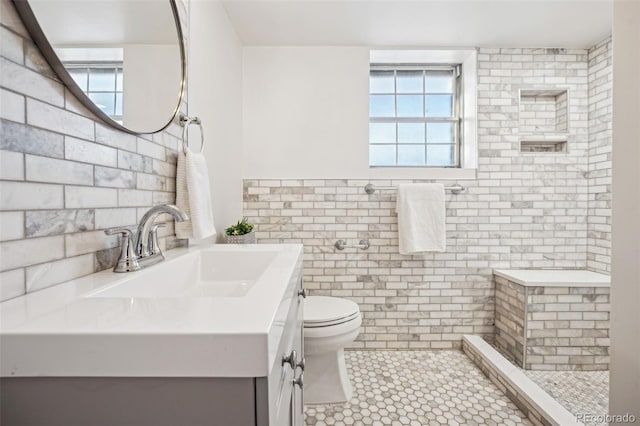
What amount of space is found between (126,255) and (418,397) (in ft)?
5.60

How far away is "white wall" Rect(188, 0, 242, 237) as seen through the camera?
1532 millimetres

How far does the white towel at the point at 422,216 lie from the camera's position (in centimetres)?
225

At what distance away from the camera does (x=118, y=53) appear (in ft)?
2.96

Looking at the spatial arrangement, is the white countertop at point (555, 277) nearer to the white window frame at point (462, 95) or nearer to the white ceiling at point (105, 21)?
the white window frame at point (462, 95)

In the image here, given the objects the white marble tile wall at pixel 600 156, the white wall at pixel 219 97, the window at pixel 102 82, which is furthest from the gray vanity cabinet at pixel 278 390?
the white marble tile wall at pixel 600 156

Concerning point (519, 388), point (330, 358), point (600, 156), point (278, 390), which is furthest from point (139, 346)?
point (600, 156)

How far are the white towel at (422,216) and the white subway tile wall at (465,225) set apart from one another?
0.10 m

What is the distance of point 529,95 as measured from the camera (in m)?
2.45

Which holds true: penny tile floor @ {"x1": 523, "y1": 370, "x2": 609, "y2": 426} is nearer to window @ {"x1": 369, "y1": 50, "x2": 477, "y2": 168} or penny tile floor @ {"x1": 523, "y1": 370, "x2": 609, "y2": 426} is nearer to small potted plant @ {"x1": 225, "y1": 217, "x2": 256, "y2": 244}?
window @ {"x1": 369, "y1": 50, "x2": 477, "y2": 168}

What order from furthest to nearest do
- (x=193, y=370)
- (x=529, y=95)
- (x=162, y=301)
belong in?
(x=529, y=95)
(x=162, y=301)
(x=193, y=370)

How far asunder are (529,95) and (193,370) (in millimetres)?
2984

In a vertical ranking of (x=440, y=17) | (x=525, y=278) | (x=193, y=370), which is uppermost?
(x=440, y=17)

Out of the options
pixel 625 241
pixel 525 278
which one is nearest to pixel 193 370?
pixel 625 241

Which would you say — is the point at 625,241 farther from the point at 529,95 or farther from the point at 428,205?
the point at 529,95
